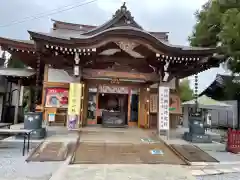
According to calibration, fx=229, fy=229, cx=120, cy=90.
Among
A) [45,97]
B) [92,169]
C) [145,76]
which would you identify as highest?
[145,76]

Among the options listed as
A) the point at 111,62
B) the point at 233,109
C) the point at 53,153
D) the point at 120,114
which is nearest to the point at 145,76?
the point at 111,62

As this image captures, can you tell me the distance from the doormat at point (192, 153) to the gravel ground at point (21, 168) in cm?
366

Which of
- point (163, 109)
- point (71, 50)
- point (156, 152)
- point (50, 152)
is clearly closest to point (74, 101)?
point (71, 50)

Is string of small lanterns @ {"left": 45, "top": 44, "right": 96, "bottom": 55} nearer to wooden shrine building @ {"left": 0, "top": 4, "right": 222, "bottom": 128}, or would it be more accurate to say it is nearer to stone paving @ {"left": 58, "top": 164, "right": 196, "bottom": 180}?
wooden shrine building @ {"left": 0, "top": 4, "right": 222, "bottom": 128}

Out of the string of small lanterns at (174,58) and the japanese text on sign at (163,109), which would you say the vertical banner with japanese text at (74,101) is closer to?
the japanese text on sign at (163,109)

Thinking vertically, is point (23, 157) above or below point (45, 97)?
below

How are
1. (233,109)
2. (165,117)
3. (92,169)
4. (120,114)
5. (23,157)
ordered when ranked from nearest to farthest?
(92,169) < (23,157) < (165,117) < (120,114) < (233,109)

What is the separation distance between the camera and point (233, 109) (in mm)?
16891

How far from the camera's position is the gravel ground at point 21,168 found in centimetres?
479

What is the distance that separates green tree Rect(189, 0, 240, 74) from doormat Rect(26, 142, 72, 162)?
7240mm

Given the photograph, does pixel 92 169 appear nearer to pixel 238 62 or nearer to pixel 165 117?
pixel 165 117

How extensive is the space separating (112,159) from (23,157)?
244 centimetres

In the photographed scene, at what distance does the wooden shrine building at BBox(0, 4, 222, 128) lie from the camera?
28.5 ft

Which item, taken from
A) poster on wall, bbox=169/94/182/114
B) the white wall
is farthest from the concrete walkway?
the white wall
